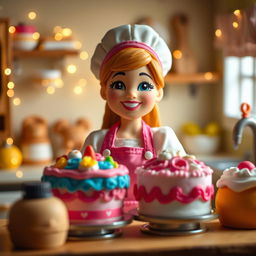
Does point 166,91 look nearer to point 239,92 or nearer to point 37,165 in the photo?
point 239,92

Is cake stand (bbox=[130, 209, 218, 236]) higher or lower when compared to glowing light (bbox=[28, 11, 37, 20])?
lower

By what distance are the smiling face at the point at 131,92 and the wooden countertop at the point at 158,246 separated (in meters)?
0.41

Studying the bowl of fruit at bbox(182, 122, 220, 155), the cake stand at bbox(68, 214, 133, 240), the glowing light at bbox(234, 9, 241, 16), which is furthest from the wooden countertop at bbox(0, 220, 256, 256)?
the bowl of fruit at bbox(182, 122, 220, 155)

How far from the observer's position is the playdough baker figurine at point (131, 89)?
1504 mm

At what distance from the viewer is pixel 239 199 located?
1.31 m

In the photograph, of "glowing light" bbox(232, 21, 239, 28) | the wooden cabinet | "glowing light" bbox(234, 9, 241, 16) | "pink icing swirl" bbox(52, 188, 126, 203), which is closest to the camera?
"pink icing swirl" bbox(52, 188, 126, 203)

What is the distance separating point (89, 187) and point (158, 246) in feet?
0.61

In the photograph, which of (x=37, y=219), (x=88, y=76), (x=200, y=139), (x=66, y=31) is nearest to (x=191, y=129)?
(x=200, y=139)

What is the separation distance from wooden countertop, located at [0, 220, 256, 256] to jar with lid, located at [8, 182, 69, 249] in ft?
0.07

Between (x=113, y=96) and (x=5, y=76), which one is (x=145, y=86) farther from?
(x=5, y=76)

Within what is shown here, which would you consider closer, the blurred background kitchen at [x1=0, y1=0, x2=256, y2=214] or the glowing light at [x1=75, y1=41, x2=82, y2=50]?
the blurred background kitchen at [x1=0, y1=0, x2=256, y2=214]

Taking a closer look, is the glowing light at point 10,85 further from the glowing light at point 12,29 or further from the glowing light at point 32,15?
the glowing light at point 32,15

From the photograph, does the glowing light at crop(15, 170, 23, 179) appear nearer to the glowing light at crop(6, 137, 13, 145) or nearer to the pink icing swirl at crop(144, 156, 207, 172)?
the glowing light at crop(6, 137, 13, 145)

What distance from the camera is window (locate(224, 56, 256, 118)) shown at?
353 cm
